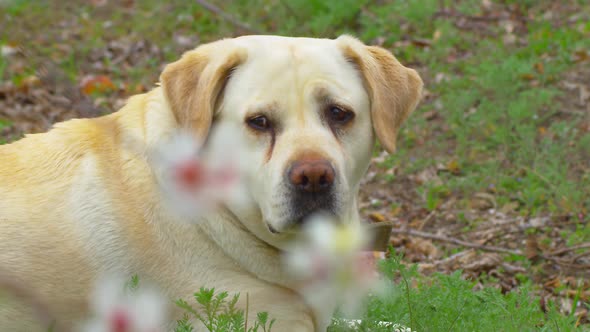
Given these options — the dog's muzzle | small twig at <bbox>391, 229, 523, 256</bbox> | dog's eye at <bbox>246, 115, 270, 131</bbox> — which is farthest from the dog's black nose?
small twig at <bbox>391, 229, 523, 256</bbox>

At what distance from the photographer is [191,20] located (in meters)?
9.13

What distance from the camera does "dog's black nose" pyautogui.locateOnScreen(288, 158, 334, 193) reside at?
241 cm

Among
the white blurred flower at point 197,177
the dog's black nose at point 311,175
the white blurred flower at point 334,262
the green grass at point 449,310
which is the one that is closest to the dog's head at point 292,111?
the dog's black nose at point 311,175

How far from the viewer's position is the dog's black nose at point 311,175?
7.92ft

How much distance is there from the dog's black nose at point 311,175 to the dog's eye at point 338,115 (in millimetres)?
457

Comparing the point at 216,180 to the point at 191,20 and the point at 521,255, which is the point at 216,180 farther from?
the point at 191,20

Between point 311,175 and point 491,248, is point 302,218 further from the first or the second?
point 491,248

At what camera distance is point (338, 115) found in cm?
290

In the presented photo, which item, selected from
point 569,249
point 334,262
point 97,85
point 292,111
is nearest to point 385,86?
point 292,111

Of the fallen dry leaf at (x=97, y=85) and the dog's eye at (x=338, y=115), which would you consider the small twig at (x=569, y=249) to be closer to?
the dog's eye at (x=338, y=115)

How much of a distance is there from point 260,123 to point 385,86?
2.06 ft

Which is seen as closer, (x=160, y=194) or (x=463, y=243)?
(x=160, y=194)

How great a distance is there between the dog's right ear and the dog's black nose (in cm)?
50

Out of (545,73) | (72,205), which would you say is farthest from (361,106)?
(545,73)
